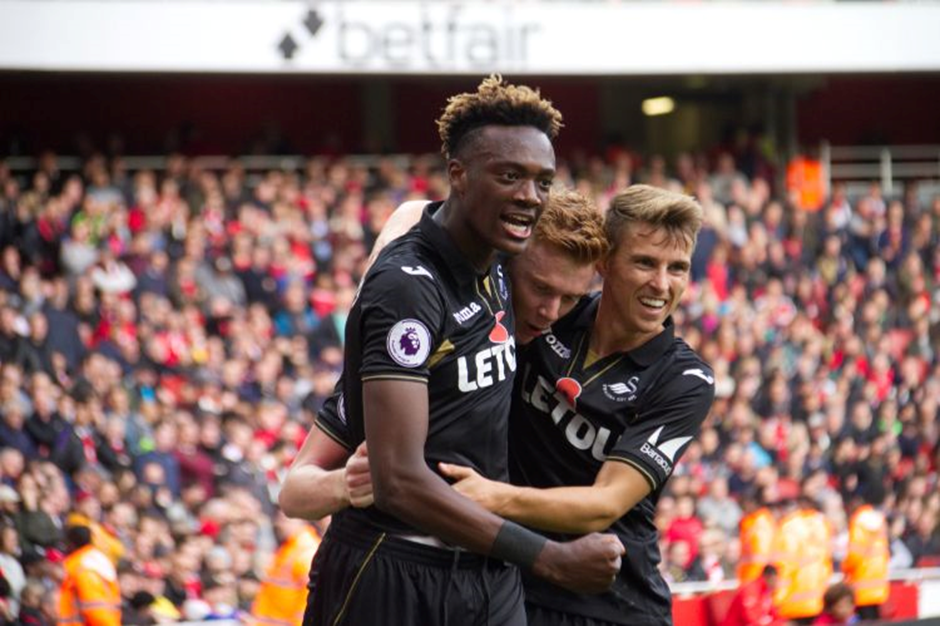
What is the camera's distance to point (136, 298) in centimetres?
1330

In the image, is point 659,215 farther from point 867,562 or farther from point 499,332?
point 867,562

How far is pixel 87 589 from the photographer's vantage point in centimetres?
855

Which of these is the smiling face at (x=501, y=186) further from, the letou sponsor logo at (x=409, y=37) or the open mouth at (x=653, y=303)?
the letou sponsor logo at (x=409, y=37)

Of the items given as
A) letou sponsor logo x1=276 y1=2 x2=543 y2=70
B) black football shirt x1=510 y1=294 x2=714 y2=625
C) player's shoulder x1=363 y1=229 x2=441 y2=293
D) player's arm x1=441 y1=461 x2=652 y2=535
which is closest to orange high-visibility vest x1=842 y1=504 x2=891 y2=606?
black football shirt x1=510 y1=294 x2=714 y2=625

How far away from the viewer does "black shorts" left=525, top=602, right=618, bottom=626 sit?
436 centimetres

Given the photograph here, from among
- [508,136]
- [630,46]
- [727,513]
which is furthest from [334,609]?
[630,46]

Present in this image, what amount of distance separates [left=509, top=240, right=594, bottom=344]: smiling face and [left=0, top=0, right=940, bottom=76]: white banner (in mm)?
13503

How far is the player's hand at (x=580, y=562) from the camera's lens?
3633 millimetres

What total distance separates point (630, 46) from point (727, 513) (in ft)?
26.4

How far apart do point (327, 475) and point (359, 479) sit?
25cm

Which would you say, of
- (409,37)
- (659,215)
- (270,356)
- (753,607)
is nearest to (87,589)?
(753,607)

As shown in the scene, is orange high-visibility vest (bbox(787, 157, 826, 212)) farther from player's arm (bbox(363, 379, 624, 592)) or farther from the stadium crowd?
player's arm (bbox(363, 379, 624, 592))

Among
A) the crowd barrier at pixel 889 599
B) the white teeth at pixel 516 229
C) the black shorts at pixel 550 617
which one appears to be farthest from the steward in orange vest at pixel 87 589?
the white teeth at pixel 516 229

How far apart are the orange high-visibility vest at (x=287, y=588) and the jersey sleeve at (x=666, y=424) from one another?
4.50 meters
